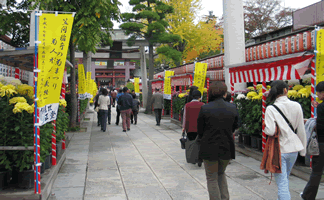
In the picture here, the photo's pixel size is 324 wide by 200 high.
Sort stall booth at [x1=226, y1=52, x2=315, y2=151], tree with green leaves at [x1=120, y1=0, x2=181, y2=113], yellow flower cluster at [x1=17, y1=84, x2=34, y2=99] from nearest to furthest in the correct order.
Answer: yellow flower cluster at [x1=17, y1=84, x2=34, y2=99]
stall booth at [x1=226, y1=52, x2=315, y2=151]
tree with green leaves at [x1=120, y1=0, x2=181, y2=113]

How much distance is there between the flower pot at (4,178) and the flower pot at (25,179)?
186 mm

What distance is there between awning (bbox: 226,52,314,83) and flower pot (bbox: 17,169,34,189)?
210 inches

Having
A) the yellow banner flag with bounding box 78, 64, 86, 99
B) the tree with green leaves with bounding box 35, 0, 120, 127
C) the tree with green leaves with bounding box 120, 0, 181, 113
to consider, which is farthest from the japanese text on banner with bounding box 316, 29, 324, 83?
the tree with green leaves with bounding box 120, 0, 181, 113

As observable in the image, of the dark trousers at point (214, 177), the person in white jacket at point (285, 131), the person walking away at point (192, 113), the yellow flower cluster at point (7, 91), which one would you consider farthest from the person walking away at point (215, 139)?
the yellow flower cluster at point (7, 91)

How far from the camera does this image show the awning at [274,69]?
624 centimetres

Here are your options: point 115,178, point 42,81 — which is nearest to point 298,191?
point 115,178

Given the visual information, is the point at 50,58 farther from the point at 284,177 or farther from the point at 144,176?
the point at 284,177

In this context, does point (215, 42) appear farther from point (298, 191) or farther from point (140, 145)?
point (298, 191)

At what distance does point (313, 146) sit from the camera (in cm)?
428

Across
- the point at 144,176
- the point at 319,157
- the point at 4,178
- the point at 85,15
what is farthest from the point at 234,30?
the point at 4,178

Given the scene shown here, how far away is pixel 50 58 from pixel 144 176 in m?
3.08

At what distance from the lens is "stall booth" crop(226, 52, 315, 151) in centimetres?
624

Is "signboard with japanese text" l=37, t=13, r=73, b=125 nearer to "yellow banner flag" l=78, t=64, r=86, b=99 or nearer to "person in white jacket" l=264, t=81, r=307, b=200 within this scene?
"person in white jacket" l=264, t=81, r=307, b=200

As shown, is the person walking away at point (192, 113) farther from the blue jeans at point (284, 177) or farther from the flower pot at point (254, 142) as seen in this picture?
the blue jeans at point (284, 177)
